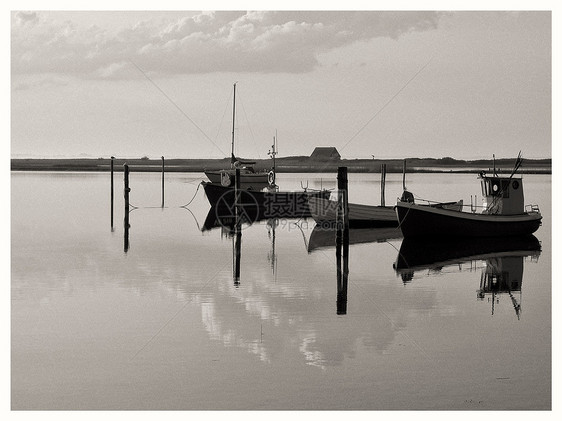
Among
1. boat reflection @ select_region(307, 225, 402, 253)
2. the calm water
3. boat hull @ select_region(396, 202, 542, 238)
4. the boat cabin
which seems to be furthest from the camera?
boat reflection @ select_region(307, 225, 402, 253)

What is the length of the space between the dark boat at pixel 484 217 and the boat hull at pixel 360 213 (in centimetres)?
413

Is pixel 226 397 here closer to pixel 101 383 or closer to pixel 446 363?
pixel 101 383

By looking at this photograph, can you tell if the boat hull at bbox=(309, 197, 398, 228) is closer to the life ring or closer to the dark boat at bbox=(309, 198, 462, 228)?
the dark boat at bbox=(309, 198, 462, 228)

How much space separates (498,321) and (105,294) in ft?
29.5

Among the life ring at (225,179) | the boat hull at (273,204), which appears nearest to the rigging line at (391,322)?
the boat hull at (273,204)

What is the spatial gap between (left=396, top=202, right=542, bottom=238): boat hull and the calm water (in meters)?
3.10

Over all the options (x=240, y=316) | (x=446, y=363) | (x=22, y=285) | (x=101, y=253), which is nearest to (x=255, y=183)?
(x=101, y=253)

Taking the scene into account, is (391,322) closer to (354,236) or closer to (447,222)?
(447,222)

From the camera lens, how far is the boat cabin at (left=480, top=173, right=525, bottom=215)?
3050cm

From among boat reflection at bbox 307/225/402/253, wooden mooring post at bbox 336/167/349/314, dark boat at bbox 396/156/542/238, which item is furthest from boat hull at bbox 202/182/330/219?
wooden mooring post at bbox 336/167/349/314

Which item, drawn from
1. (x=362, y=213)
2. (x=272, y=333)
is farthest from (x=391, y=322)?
(x=362, y=213)

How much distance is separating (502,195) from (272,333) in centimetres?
1780

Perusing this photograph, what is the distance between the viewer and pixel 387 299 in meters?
19.0

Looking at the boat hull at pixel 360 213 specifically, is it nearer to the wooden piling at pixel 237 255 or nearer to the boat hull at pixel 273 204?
the wooden piling at pixel 237 255
